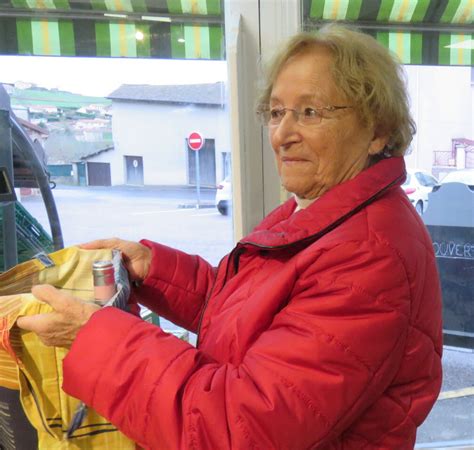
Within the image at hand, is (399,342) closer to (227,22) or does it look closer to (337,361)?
(337,361)

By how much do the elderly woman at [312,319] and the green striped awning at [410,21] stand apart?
84cm

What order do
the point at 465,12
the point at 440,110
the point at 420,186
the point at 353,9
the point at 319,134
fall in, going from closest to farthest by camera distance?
1. the point at 319,134
2. the point at 353,9
3. the point at 465,12
4. the point at 440,110
5. the point at 420,186

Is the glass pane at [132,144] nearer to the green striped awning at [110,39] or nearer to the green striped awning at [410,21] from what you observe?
the green striped awning at [110,39]

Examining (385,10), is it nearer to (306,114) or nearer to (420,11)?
(420,11)

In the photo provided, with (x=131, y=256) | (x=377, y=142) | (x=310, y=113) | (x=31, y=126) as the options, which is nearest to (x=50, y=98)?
(x=31, y=126)

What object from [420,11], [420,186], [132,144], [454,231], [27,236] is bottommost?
[454,231]

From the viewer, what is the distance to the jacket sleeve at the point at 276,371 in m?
0.74

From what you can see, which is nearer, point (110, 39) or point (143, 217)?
point (110, 39)

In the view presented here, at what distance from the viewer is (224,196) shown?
73.8 inches

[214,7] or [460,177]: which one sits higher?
[214,7]

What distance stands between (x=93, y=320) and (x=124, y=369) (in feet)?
0.33

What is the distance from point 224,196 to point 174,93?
1.34ft

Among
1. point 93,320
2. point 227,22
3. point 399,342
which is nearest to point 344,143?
point 399,342

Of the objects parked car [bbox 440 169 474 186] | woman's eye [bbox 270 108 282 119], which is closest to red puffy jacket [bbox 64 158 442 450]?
woman's eye [bbox 270 108 282 119]
